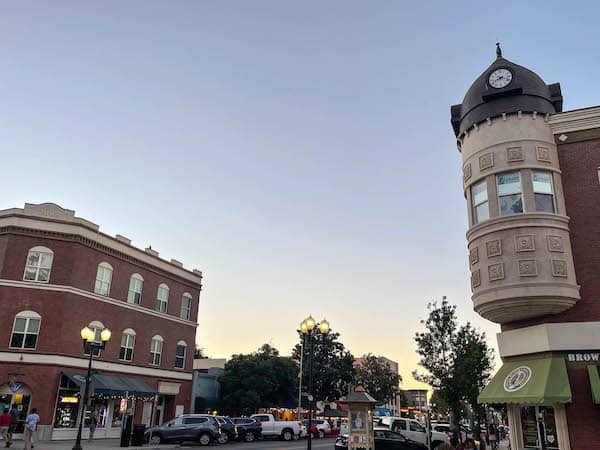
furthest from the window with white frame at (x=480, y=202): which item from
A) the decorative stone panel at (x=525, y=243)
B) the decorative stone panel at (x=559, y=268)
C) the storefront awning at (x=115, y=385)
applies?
the storefront awning at (x=115, y=385)

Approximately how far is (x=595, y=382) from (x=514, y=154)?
7111 mm

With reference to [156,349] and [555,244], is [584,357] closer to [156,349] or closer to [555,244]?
[555,244]

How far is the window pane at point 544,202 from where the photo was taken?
52.6 ft

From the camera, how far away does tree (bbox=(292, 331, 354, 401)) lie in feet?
219

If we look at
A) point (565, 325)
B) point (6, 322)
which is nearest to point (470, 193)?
point (565, 325)

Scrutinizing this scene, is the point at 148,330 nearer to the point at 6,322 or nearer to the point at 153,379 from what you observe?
the point at 153,379

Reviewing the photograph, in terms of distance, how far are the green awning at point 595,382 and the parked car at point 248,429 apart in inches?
1063

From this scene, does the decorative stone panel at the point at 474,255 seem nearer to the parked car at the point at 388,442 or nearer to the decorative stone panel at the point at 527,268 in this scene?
the decorative stone panel at the point at 527,268

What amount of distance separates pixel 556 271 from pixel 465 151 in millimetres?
5387

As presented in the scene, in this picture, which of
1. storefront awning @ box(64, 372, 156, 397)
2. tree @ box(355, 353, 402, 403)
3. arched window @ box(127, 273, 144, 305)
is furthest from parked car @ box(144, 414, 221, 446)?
tree @ box(355, 353, 402, 403)

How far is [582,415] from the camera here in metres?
14.1

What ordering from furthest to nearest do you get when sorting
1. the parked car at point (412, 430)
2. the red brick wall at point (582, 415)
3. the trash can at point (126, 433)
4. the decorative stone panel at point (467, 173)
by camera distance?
1. the parked car at point (412, 430)
2. the trash can at point (126, 433)
3. the decorative stone panel at point (467, 173)
4. the red brick wall at point (582, 415)

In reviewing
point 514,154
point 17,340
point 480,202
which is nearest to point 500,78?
point 514,154

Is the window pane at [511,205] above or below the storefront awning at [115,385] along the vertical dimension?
above
